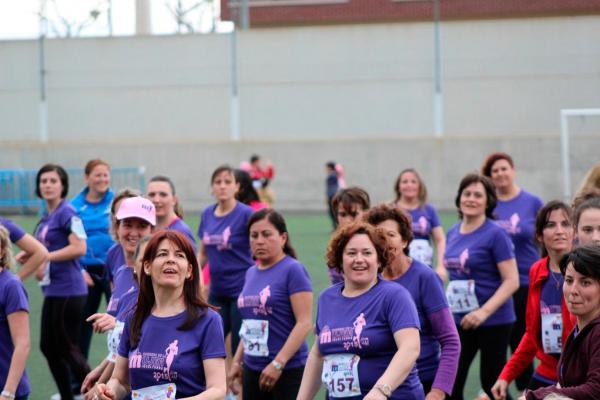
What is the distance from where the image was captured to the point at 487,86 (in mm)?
29891

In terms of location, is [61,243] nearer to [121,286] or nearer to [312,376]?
[121,286]

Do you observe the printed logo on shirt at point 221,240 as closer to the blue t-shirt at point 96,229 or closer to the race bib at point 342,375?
the blue t-shirt at point 96,229

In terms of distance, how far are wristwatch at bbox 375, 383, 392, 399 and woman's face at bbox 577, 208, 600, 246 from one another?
1.42 m

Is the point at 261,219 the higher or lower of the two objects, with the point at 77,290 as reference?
higher

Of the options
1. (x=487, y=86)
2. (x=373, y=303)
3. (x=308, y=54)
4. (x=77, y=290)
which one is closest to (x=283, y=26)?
(x=308, y=54)

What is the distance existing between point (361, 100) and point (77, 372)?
23231 mm

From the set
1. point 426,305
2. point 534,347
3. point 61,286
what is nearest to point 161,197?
point 61,286

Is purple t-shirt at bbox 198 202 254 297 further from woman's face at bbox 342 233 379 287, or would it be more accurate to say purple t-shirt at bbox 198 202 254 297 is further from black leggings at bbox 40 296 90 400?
woman's face at bbox 342 233 379 287

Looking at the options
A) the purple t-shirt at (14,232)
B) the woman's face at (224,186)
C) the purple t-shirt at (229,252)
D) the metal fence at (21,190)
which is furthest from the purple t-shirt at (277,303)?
the metal fence at (21,190)

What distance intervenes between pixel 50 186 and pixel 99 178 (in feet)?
2.90

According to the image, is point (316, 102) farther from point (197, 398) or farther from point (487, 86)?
point (197, 398)

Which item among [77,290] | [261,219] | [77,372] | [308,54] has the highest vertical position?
[308,54]

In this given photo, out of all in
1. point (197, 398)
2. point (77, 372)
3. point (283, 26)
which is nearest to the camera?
point (197, 398)

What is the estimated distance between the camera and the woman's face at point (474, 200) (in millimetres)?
7121
